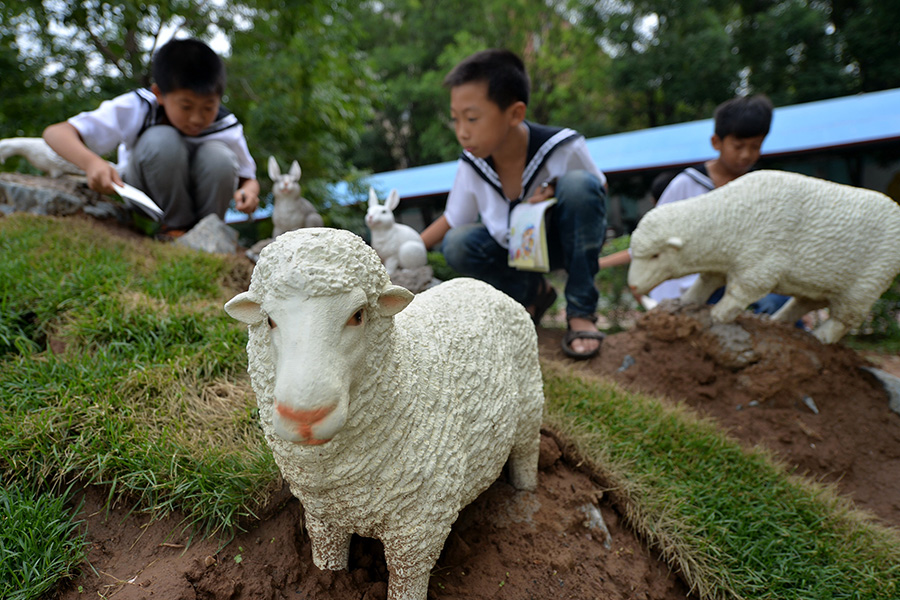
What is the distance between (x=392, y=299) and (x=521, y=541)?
1096 millimetres

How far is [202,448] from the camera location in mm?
1806

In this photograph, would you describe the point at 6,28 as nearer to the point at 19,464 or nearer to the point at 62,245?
the point at 62,245

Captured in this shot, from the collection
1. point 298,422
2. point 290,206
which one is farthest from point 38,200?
point 298,422

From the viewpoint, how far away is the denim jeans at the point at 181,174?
3.67 meters

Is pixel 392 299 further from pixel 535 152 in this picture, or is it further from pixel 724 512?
pixel 535 152

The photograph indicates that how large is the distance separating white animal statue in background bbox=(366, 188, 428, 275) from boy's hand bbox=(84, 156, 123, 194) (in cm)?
162

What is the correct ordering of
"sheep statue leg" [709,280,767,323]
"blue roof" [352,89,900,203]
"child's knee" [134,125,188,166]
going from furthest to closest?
1. "blue roof" [352,89,900,203]
2. "child's knee" [134,125,188,166]
3. "sheep statue leg" [709,280,767,323]

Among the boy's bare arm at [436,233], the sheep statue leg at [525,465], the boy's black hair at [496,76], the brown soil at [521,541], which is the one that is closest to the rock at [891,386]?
the brown soil at [521,541]

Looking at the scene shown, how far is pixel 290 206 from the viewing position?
427 cm

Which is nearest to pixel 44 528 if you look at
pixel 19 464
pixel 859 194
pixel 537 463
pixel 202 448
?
pixel 19 464

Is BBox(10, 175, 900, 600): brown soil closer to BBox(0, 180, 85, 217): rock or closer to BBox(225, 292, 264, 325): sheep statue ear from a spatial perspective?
BBox(225, 292, 264, 325): sheep statue ear

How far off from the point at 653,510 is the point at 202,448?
5.72 ft

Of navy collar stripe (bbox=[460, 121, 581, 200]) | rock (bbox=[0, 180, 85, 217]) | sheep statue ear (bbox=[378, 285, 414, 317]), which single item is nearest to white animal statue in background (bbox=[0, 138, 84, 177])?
rock (bbox=[0, 180, 85, 217])

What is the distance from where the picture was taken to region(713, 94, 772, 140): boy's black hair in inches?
144
